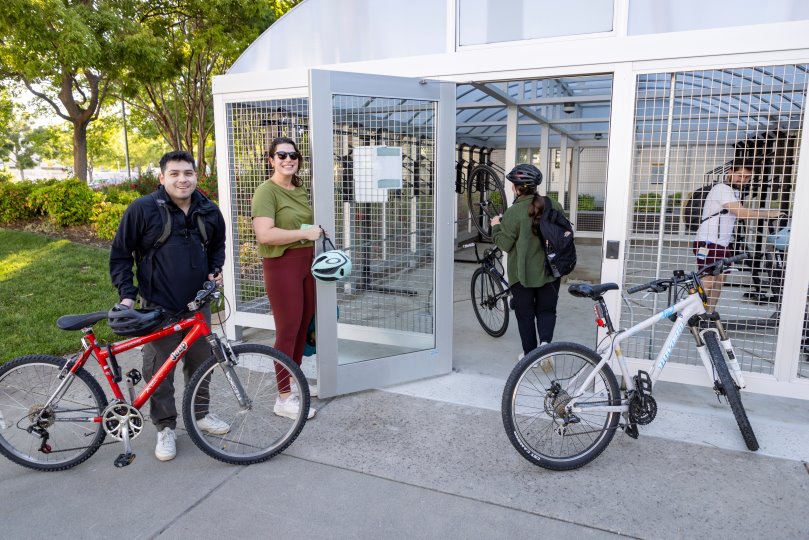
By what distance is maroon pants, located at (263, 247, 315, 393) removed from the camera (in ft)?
11.4

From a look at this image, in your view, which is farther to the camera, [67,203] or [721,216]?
[67,203]

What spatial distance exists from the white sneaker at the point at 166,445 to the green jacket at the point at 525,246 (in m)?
2.41

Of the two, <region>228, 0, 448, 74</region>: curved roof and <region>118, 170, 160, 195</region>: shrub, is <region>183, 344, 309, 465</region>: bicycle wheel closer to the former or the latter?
<region>228, 0, 448, 74</region>: curved roof

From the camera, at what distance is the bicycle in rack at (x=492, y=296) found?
5.26 metres

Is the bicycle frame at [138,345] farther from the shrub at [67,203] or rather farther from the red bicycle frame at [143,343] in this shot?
the shrub at [67,203]

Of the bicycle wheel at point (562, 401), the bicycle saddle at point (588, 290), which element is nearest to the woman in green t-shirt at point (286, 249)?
the bicycle wheel at point (562, 401)

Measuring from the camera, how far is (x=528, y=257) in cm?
394

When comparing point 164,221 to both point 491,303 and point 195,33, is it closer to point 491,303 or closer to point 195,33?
point 491,303

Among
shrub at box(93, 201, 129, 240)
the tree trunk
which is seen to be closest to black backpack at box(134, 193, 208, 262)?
shrub at box(93, 201, 129, 240)

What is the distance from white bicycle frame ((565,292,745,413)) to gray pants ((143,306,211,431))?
199 cm

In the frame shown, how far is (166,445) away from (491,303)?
311cm

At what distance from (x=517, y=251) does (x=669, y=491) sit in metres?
1.77

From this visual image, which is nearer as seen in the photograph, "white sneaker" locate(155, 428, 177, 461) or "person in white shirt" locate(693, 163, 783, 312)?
"white sneaker" locate(155, 428, 177, 461)

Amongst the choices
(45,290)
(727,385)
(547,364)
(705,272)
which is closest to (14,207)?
(45,290)
